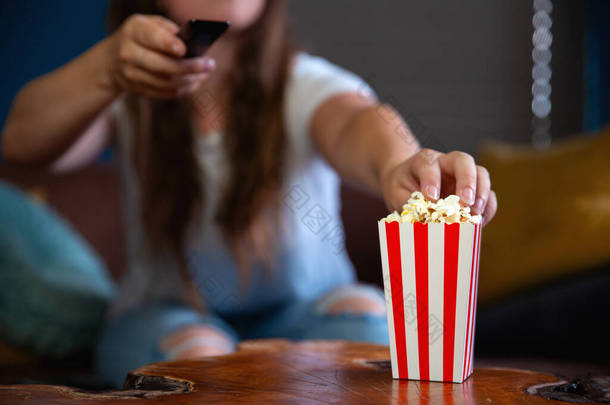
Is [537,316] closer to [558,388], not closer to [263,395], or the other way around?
[558,388]

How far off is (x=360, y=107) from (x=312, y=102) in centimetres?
16

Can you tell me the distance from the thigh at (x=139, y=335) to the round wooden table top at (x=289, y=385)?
33 cm

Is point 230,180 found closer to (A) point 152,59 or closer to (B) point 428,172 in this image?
(A) point 152,59

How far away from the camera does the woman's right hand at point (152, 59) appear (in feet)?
2.94

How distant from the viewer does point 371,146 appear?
1037 mm

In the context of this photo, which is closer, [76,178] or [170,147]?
[170,147]

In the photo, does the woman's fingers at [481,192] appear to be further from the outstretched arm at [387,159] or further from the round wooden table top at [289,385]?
the round wooden table top at [289,385]

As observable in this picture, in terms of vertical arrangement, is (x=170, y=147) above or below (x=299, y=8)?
below

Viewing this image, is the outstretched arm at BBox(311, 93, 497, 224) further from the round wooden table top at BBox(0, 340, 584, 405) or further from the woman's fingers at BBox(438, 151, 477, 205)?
the round wooden table top at BBox(0, 340, 584, 405)

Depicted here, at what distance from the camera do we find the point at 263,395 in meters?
0.66

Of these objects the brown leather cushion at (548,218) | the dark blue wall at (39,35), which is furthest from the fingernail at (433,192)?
the dark blue wall at (39,35)

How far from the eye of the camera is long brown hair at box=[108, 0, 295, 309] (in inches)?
53.7

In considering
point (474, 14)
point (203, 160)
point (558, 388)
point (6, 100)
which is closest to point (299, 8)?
point (474, 14)

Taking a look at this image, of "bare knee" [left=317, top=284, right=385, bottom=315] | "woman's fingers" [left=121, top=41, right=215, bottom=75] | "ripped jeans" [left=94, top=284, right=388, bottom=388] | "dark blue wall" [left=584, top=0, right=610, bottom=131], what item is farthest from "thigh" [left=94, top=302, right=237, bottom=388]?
"dark blue wall" [left=584, top=0, right=610, bottom=131]
